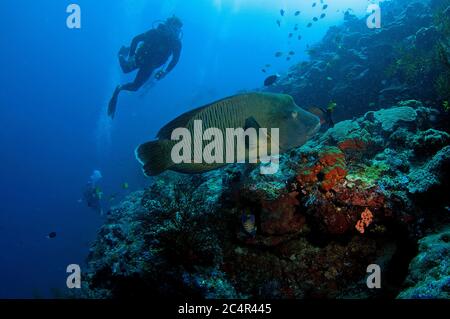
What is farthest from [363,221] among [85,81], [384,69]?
[85,81]

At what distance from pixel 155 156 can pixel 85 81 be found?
390 ft

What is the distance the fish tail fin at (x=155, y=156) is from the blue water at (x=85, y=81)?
2385 inches

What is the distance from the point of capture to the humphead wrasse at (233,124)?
245cm

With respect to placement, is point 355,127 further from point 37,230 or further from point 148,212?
point 37,230

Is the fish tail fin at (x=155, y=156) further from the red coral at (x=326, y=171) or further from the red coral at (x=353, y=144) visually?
the red coral at (x=353, y=144)

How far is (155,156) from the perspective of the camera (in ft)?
8.45

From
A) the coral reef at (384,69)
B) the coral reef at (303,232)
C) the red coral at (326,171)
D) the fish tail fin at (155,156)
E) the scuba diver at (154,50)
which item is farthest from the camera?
the scuba diver at (154,50)

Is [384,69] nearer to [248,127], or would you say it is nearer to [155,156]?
[248,127]

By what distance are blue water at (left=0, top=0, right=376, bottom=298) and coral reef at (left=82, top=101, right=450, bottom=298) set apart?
5944 cm

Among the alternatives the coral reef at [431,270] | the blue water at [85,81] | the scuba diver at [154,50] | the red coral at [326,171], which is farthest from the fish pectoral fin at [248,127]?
the blue water at [85,81]

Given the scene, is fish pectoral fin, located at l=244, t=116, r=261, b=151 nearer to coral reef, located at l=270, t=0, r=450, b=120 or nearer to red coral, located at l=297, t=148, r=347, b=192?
red coral, located at l=297, t=148, r=347, b=192

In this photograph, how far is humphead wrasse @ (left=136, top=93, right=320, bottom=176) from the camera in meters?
2.45

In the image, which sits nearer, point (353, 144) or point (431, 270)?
point (431, 270)

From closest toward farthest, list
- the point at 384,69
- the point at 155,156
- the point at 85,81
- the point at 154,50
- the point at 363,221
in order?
the point at 155,156 → the point at 363,221 → the point at 154,50 → the point at 384,69 → the point at 85,81
